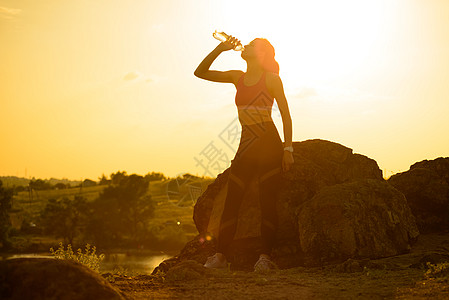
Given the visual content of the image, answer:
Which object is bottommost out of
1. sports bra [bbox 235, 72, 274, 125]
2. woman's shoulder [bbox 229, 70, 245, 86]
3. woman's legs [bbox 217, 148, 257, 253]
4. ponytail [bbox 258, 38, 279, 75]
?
woman's legs [bbox 217, 148, 257, 253]

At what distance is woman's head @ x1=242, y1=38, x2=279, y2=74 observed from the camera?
28.8ft

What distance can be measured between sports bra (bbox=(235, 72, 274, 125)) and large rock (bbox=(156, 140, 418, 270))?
1.47 m

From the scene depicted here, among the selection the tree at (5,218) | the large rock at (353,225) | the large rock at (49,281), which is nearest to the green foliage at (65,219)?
the tree at (5,218)

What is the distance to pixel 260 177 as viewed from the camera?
8.78 m

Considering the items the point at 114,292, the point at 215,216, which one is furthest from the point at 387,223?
the point at 114,292

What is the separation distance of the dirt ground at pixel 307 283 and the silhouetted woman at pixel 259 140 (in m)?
1.23

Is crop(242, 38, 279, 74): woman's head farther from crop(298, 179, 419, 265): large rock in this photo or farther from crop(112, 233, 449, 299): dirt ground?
crop(112, 233, 449, 299): dirt ground

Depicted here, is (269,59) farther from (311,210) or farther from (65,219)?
(65,219)

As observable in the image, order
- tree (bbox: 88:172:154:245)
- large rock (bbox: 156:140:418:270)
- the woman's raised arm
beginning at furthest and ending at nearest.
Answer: tree (bbox: 88:172:154:245)
the woman's raised arm
large rock (bbox: 156:140:418:270)

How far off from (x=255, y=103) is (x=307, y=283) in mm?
3315

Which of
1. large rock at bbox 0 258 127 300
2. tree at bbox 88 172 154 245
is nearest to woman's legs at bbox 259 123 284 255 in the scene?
large rock at bbox 0 258 127 300

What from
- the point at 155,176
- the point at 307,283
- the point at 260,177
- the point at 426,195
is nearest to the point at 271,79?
the point at 260,177

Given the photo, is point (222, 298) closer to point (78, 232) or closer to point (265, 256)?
point (265, 256)

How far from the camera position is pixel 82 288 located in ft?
15.1
